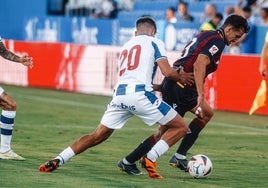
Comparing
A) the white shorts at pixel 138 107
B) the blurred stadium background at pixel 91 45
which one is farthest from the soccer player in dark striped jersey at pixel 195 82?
the blurred stadium background at pixel 91 45

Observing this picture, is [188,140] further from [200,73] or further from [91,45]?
[91,45]

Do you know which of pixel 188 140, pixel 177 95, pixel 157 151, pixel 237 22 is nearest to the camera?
pixel 157 151

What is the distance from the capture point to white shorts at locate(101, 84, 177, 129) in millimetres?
11531

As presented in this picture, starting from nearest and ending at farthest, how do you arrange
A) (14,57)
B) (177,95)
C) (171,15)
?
(177,95), (14,57), (171,15)

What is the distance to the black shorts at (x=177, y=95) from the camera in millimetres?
12516

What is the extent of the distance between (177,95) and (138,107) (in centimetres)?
110

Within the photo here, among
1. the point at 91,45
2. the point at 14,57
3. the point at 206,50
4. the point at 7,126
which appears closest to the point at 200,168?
the point at 206,50

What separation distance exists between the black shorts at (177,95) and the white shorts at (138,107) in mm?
860

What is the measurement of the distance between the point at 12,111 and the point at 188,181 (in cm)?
269

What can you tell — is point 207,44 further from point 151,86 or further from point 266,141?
point 266,141

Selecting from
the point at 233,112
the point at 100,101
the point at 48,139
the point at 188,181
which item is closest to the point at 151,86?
the point at 188,181

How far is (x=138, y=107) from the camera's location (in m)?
11.5

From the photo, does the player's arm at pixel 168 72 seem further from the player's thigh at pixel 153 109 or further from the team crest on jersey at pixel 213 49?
the team crest on jersey at pixel 213 49

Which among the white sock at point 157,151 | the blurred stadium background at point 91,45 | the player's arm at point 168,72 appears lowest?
the blurred stadium background at point 91,45
